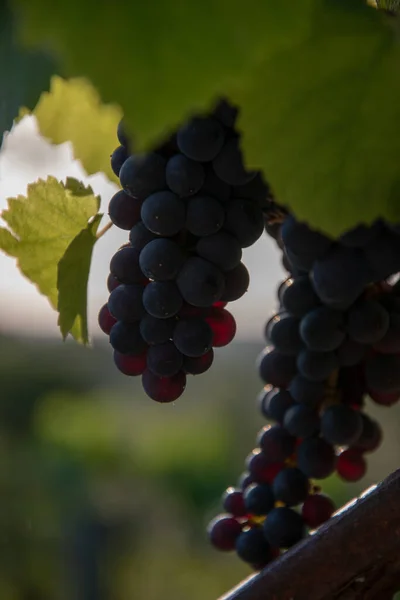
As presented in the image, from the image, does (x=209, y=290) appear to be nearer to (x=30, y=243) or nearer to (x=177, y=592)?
(x=30, y=243)

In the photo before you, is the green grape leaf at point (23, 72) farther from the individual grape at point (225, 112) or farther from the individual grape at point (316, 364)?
the individual grape at point (316, 364)

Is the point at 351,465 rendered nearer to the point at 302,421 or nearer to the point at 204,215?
the point at 302,421

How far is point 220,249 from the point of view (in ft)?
1.45

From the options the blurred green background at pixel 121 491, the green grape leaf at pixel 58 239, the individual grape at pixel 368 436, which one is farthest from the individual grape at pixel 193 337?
the blurred green background at pixel 121 491

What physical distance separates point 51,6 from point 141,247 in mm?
233

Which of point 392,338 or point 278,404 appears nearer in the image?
point 392,338

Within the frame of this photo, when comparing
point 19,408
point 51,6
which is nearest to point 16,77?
point 51,6

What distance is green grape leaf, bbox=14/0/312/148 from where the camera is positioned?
9.2 inches

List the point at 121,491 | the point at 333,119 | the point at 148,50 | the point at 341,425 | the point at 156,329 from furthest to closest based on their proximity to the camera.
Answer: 1. the point at 121,491
2. the point at 341,425
3. the point at 156,329
4. the point at 333,119
5. the point at 148,50

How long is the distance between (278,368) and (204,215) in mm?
190

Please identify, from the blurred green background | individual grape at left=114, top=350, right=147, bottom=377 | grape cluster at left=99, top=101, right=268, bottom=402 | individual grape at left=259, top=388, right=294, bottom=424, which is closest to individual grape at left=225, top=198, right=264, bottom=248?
grape cluster at left=99, top=101, right=268, bottom=402

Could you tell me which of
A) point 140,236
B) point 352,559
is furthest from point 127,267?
point 352,559

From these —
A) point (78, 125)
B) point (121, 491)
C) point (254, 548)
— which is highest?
Result: point (78, 125)

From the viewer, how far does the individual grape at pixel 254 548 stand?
60 cm
